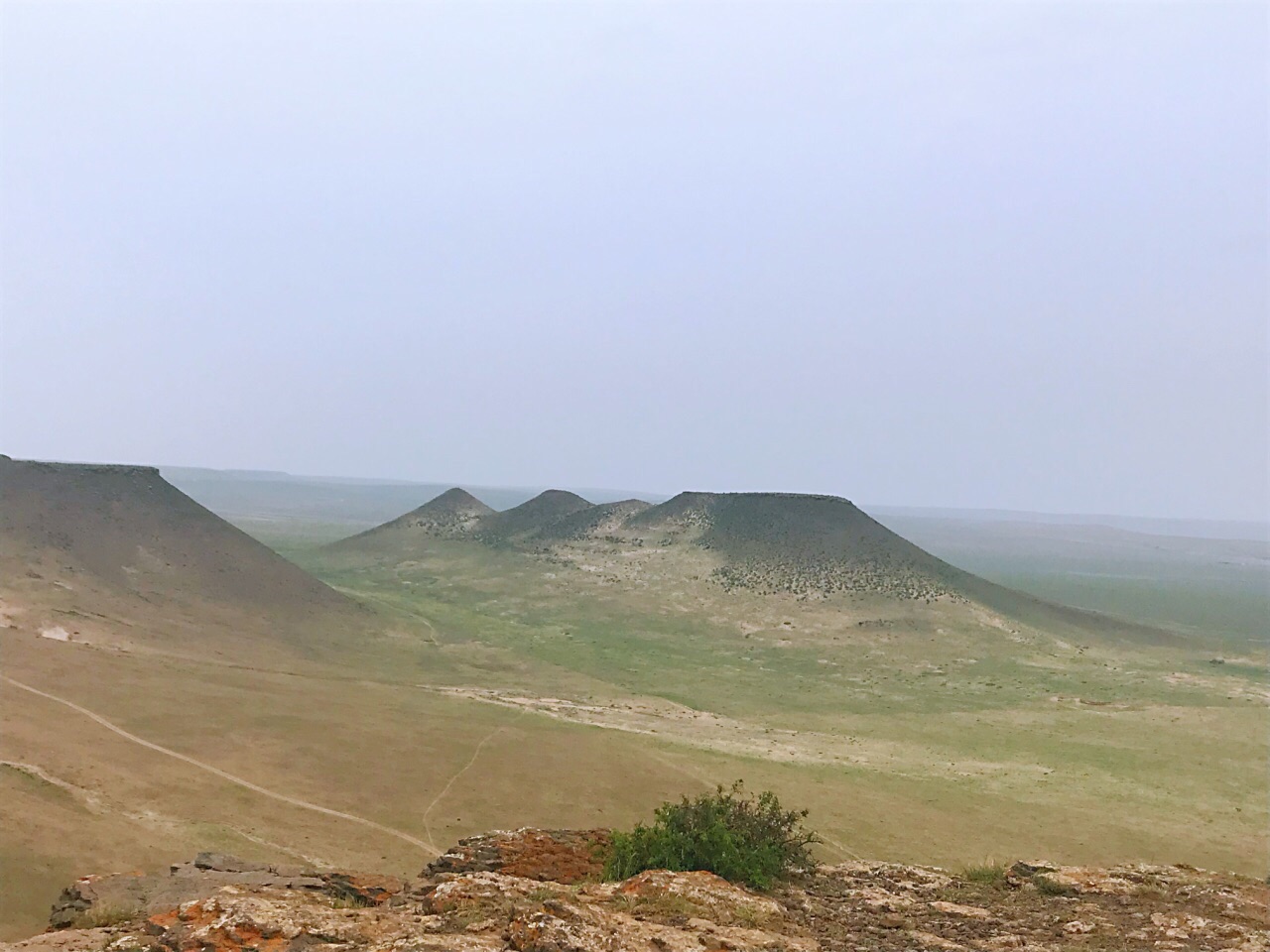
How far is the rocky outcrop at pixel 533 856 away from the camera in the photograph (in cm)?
861

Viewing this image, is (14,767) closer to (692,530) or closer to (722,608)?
(722,608)

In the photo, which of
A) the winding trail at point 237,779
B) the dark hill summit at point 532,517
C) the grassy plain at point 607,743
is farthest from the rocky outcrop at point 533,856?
the dark hill summit at point 532,517

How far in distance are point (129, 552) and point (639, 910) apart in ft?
148

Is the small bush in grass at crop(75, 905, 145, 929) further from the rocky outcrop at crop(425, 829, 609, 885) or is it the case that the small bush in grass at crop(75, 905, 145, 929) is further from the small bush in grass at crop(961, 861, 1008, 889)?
the small bush in grass at crop(961, 861, 1008, 889)

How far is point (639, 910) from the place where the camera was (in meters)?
7.15

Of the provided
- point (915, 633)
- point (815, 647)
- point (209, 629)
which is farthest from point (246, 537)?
point (915, 633)

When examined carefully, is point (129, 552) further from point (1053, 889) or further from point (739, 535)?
point (739, 535)

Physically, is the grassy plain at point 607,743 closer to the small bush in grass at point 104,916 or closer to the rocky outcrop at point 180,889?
the rocky outcrop at point 180,889

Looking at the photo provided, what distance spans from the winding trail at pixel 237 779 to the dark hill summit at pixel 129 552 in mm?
14852

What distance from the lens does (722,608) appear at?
57.2 m

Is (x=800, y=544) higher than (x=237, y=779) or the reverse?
higher

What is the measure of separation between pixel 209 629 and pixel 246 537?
15680mm

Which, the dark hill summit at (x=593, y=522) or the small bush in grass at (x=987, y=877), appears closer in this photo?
Result: the small bush in grass at (x=987, y=877)

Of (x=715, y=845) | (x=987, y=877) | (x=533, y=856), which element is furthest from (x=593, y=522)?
(x=715, y=845)
